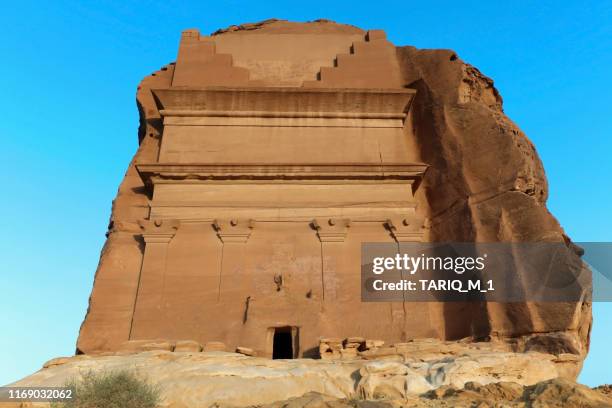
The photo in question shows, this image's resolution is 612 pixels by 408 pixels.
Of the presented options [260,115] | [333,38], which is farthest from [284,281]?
[333,38]

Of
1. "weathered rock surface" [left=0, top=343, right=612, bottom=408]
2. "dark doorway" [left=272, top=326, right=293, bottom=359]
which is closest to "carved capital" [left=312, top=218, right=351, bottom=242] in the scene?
"dark doorway" [left=272, top=326, right=293, bottom=359]

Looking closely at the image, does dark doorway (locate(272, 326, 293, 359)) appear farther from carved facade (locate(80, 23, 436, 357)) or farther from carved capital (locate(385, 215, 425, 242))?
carved capital (locate(385, 215, 425, 242))

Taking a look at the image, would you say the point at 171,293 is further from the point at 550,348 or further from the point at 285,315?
the point at 550,348

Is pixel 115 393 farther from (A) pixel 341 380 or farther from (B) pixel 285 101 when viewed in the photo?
(B) pixel 285 101

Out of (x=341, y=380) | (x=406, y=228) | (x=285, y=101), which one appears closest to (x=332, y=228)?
(x=406, y=228)

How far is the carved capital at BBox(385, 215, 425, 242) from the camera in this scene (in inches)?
569

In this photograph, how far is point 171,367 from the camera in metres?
9.20

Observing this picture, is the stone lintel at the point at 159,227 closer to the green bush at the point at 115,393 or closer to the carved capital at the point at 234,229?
the carved capital at the point at 234,229

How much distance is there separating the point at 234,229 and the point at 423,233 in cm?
496

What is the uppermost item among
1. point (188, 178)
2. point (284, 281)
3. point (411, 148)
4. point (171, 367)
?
point (411, 148)

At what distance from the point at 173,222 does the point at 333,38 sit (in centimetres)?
911

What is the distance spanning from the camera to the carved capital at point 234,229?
14.4 meters

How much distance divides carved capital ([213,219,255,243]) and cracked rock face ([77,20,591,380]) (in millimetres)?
58

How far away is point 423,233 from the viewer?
14.9 metres
